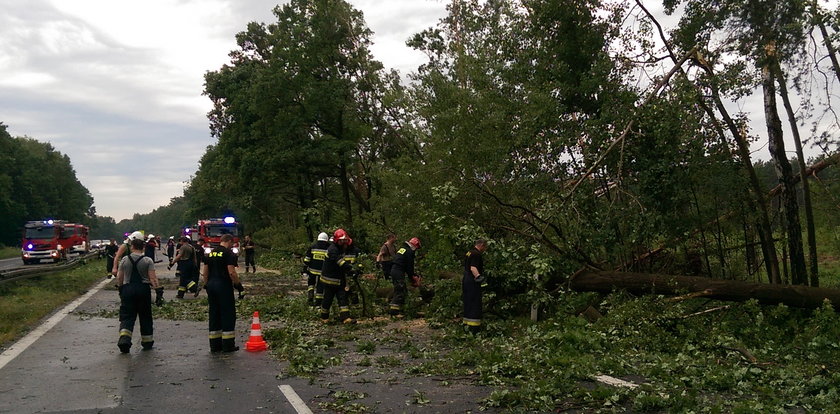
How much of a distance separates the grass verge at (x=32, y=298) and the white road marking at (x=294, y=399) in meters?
5.35

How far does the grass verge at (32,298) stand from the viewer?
1148cm

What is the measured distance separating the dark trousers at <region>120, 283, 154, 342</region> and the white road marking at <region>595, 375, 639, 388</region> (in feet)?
19.9

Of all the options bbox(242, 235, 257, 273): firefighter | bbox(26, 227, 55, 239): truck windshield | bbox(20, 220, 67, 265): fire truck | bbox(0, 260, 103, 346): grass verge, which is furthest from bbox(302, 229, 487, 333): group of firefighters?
bbox(26, 227, 55, 239): truck windshield

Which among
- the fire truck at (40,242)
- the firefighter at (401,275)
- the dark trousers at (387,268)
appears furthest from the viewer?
the fire truck at (40,242)

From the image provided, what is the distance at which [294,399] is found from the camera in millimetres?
6402

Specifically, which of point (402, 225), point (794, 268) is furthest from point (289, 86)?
point (794, 268)

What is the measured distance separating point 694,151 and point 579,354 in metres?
5.63

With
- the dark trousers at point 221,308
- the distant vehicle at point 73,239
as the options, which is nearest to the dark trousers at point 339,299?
the dark trousers at point 221,308

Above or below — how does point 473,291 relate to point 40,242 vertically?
below

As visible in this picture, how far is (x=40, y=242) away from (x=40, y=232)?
0.61 metres

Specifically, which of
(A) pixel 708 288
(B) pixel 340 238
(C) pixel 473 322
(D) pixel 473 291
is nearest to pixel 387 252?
(B) pixel 340 238

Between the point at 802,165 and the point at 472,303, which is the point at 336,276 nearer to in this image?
the point at 472,303

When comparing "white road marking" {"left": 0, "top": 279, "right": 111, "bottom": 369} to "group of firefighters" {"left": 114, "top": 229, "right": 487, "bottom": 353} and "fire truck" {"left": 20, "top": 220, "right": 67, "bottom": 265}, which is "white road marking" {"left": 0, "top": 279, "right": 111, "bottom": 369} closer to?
"group of firefighters" {"left": 114, "top": 229, "right": 487, "bottom": 353}

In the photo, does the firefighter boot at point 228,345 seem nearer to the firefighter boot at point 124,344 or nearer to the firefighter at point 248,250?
the firefighter boot at point 124,344
